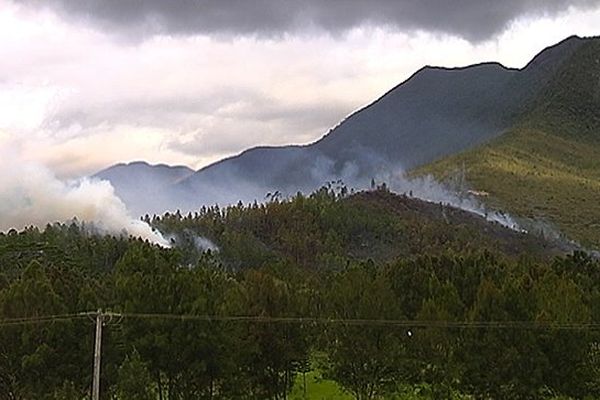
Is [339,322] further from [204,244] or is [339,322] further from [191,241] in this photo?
[191,241]

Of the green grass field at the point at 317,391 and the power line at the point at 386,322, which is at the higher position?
the power line at the point at 386,322

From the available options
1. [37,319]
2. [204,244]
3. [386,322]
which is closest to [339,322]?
[386,322]

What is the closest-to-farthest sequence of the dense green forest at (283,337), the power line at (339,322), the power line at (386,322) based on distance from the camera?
the dense green forest at (283,337), the power line at (339,322), the power line at (386,322)

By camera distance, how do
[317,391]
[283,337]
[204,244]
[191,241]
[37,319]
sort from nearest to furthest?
[37,319], [283,337], [317,391], [204,244], [191,241]

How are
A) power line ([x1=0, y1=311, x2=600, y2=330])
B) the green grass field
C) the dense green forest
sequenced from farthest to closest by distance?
the green grass field → power line ([x1=0, y1=311, x2=600, y2=330]) → the dense green forest

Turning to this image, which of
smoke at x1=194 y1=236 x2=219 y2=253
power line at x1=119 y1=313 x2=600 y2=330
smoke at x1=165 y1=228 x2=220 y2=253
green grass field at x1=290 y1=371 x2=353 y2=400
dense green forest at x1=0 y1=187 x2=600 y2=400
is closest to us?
dense green forest at x1=0 y1=187 x2=600 y2=400

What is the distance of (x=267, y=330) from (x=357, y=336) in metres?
5.30

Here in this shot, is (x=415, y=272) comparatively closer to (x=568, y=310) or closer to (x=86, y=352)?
(x=568, y=310)

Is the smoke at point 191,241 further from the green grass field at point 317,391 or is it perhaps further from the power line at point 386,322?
the power line at point 386,322

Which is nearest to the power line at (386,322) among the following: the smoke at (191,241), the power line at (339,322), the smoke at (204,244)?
the power line at (339,322)

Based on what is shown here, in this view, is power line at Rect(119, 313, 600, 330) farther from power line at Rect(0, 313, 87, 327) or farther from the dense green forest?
power line at Rect(0, 313, 87, 327)

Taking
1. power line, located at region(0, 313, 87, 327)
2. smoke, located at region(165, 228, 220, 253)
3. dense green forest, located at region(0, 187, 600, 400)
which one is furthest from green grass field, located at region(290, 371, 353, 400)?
smoke, located at region(165, 228, 220, 253)

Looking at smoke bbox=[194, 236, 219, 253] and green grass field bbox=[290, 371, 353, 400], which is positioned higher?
smoke bbox=[194, 236, 219, 253]

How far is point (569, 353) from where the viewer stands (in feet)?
152
